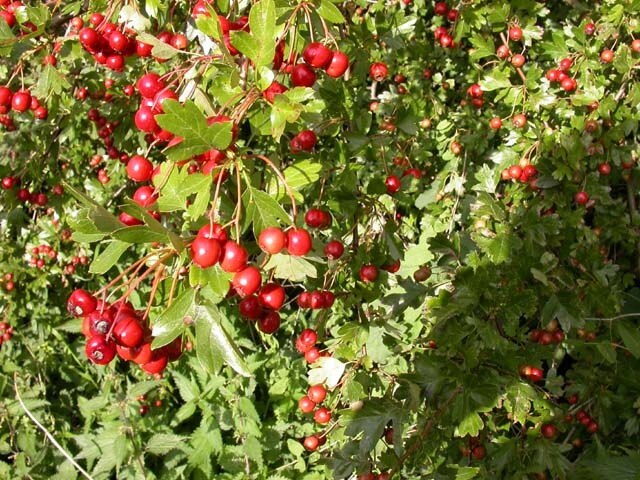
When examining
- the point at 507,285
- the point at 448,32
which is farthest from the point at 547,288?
the point at 448,32

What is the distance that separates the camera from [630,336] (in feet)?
6.99

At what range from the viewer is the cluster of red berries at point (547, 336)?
2379 mm

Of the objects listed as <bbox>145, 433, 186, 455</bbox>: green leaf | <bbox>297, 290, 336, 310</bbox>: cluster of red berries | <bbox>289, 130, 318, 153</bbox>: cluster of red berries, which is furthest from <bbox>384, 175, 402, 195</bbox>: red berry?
<bbox>145, 433, 186, 455</bbox>: green leaf

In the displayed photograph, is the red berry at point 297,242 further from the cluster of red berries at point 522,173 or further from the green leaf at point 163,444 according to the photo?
the green leaf at point 163,444

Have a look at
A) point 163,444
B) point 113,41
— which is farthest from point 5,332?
point 113,41

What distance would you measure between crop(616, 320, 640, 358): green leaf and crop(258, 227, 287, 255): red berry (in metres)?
1.49

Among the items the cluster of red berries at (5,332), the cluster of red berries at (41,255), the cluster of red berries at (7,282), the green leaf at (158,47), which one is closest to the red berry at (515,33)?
the green leaf at (158,47)

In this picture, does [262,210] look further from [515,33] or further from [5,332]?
[5,332]

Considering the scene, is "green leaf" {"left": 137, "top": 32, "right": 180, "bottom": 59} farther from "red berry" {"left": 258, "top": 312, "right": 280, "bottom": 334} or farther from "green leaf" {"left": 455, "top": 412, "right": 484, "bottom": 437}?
"green leaf" {"left": 455, "top": 412, "right": 484, "bottom": 437}

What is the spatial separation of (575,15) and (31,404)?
3539 mm

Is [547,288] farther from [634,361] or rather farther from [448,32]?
[448,32]

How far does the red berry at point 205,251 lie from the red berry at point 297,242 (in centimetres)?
18

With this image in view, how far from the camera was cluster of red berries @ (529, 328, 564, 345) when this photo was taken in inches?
93.7

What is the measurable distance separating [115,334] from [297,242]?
0.43 metres
